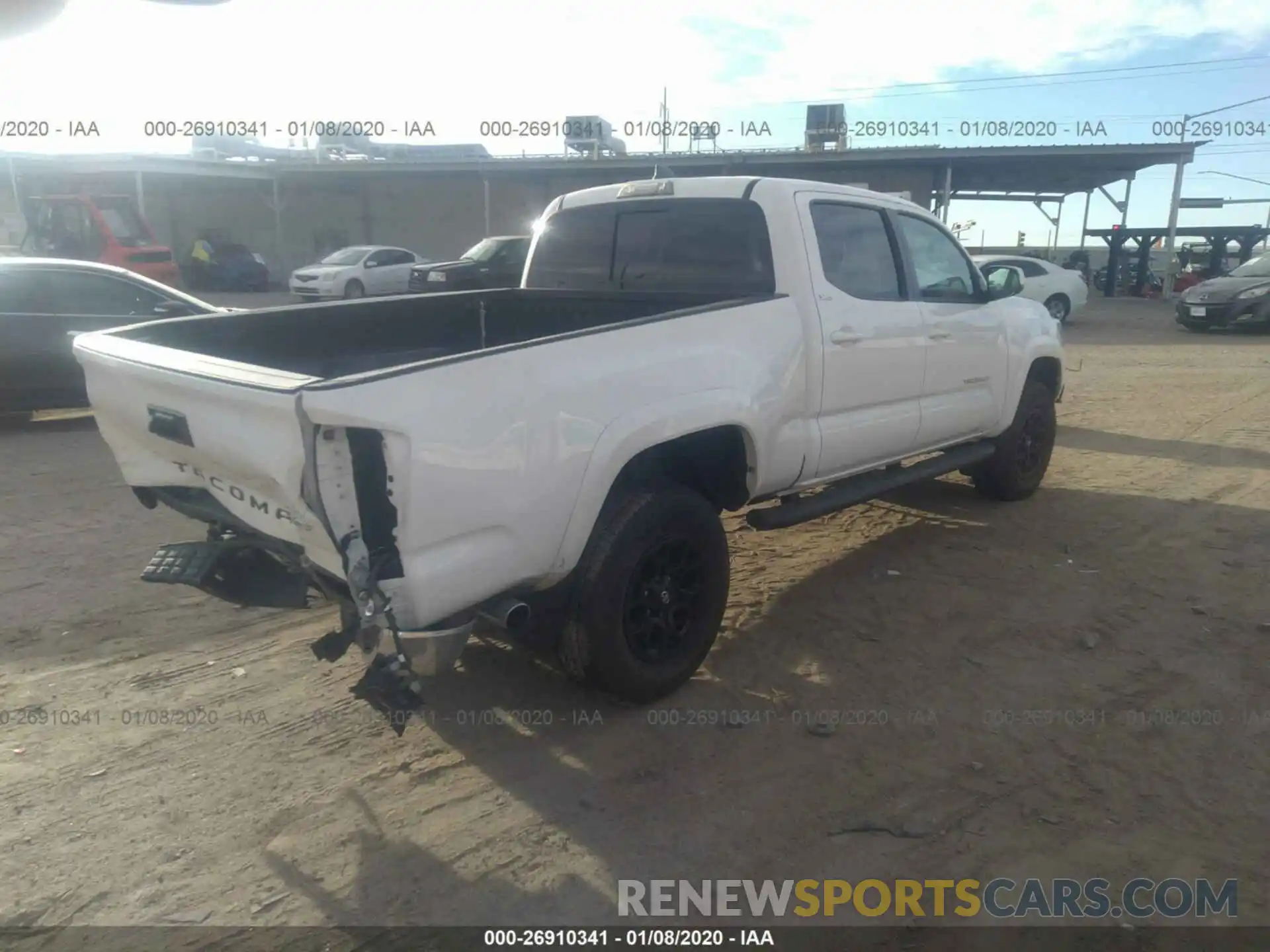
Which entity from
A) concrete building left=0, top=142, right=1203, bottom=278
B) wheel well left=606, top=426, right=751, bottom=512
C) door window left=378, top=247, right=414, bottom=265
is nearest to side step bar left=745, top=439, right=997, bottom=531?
wheel well left=606, top=426, right=751, bottom=512

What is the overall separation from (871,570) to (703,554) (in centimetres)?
185

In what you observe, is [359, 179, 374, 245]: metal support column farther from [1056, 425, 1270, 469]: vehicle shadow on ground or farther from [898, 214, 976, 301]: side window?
[898, 214, 976, 301]: side window

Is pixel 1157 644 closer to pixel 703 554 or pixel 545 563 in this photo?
pixel 703 554

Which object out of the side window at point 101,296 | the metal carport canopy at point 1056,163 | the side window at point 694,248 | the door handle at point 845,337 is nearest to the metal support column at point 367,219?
the metal carport canopy at point 1056,163

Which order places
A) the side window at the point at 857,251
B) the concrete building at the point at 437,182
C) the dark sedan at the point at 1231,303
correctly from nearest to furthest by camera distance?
the side window at the point at 857,251 → the dark sedan at the point at 1231,303 → the concrete building at the point at 437,182

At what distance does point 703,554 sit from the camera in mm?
3791

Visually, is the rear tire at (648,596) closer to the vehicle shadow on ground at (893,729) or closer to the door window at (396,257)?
the vehicle shadow on ground at (893,729)

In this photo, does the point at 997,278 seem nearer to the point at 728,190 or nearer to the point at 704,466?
the point at 728,190

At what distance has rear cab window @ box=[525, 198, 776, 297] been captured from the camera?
14.5 ft

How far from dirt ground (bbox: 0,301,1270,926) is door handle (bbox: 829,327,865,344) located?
1.34 m

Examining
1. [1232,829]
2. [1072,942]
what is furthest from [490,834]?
[1232,829]

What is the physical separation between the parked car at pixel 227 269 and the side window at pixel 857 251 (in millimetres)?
26134

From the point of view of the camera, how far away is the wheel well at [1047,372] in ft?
21.3

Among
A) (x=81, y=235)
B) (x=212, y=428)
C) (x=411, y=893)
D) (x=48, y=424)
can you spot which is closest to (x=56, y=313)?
(x=48, y=424)
